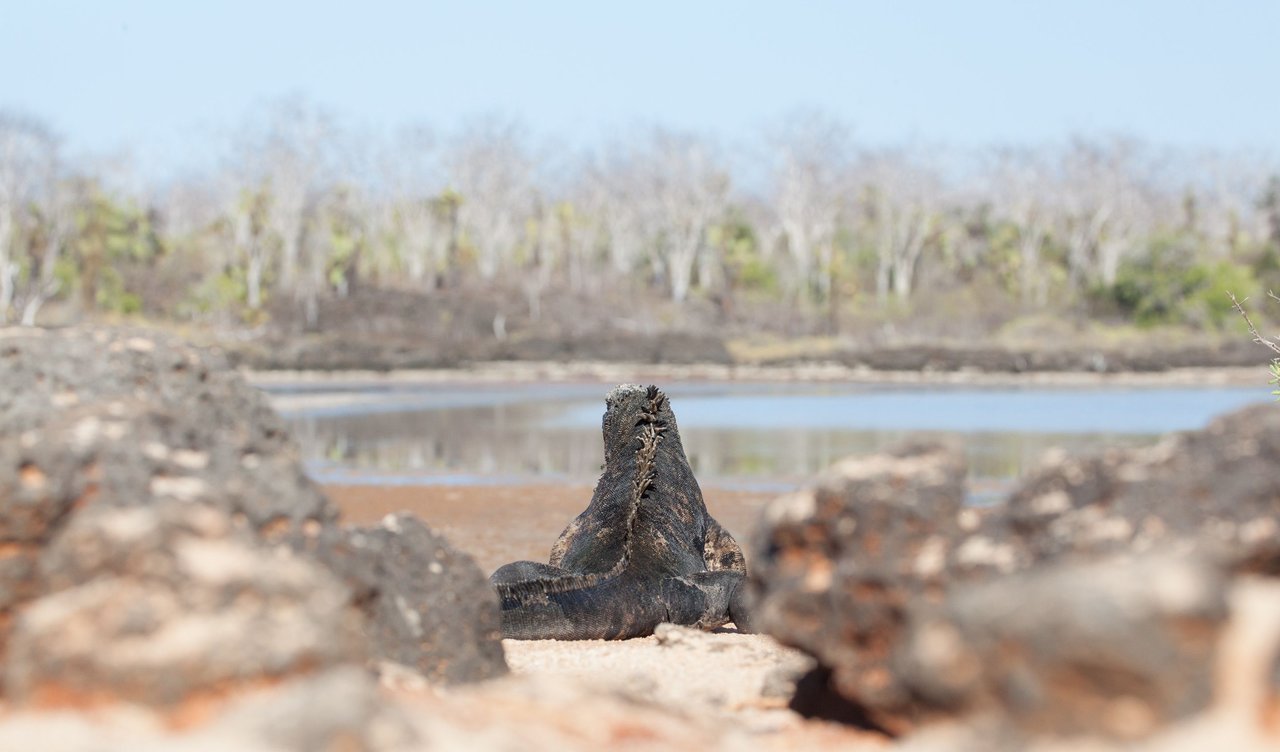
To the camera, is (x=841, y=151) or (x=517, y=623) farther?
(x=841, y=151)

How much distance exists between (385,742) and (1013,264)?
6991 centimetres

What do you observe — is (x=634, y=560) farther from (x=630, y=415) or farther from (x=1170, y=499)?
(x=1170, y=499)

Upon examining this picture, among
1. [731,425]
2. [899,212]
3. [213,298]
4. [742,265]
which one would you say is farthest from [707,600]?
[899,212]

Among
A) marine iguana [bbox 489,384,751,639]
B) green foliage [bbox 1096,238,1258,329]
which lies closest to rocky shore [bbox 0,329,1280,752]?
marine iguana [bbox 489,384,751,639]

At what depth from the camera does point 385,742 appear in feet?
9.06

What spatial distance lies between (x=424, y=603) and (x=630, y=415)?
3.77 meters

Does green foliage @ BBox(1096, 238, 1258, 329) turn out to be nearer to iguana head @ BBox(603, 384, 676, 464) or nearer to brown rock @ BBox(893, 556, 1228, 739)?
iguana head @ BBox(603, 384, 676, 464)

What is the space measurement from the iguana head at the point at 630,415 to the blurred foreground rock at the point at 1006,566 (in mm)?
4206

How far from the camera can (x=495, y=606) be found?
480cm

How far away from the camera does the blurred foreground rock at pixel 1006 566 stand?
2.56 meters

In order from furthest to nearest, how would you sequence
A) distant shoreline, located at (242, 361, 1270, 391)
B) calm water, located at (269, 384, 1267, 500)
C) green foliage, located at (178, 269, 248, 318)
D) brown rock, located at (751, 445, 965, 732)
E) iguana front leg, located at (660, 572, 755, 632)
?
green foliage, located at (178, 269, 248, 318), distant shoreline, located at (242, 361, 1270, 391), calm water, located at (269, 384, 1267, 500), iguana front leg, located at (660, 572, 755, 632), brown rock, located at (751, 445, 965, 732)

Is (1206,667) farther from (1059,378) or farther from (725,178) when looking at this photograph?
(725,178)

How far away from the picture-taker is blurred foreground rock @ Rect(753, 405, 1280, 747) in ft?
8.41

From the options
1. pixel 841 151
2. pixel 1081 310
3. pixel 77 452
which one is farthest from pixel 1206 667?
pixel 841 151
